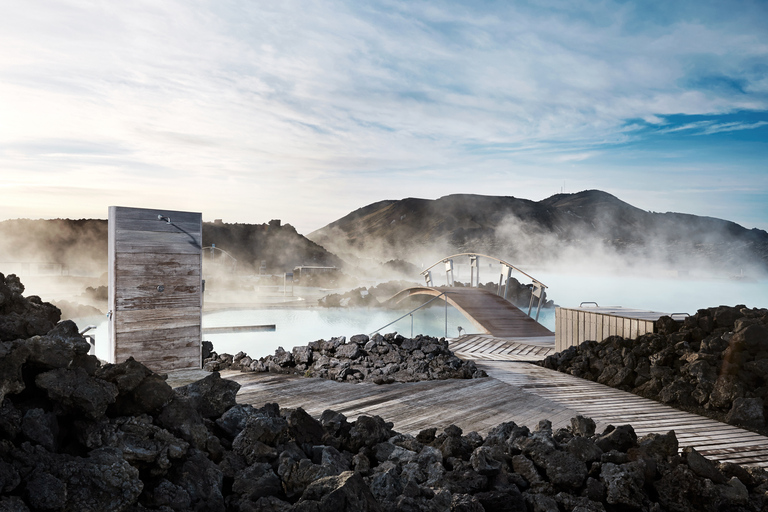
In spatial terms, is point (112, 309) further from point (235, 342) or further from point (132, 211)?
point (235, 342)

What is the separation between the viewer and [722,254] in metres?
43.2

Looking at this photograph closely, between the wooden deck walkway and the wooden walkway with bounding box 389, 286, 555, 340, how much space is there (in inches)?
177

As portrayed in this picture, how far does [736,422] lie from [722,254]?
45.9 metres

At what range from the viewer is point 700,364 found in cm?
482

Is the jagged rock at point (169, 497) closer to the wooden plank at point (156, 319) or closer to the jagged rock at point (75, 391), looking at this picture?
the jagged rock at point (75, 391)

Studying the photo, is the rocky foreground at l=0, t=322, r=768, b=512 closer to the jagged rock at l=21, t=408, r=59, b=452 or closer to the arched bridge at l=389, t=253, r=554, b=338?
the jagged rock at l=21, t=408, r=59, b=452

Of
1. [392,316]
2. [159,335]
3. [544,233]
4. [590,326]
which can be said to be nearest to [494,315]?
[590,326]

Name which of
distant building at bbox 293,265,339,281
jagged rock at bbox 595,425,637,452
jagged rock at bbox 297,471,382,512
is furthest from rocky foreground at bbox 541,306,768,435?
distant building at bbox 293,265,339,281

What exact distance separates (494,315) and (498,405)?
6736 mm

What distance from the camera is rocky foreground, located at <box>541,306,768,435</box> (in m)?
4.47

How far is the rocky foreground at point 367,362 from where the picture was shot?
538cm

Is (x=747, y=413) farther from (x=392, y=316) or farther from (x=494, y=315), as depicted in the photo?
(x=392, y=316)

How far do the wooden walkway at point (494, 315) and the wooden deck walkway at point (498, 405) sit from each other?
14.8 feet

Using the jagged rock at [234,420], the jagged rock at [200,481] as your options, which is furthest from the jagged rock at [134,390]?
the jagged rock at [234,420]
